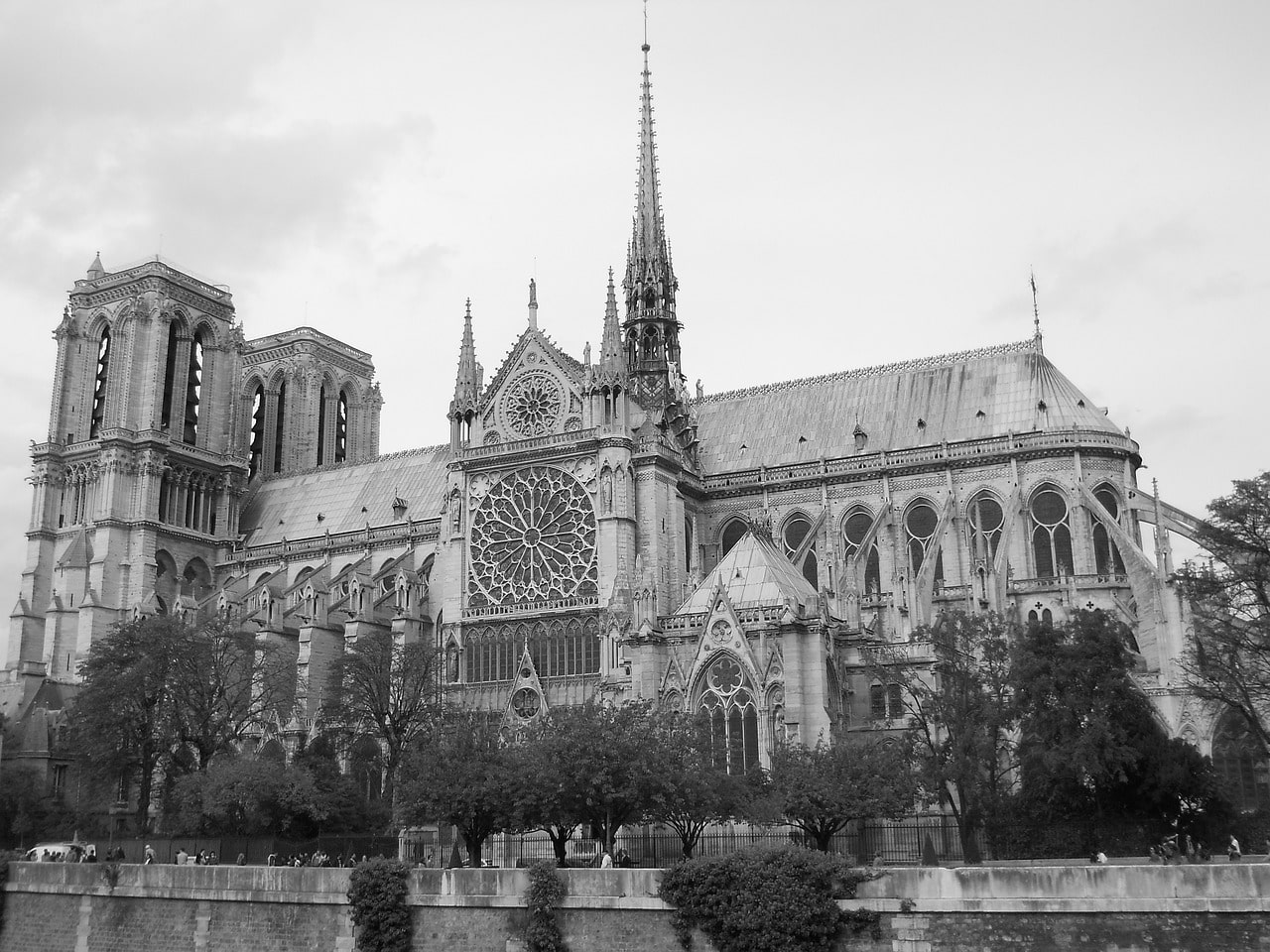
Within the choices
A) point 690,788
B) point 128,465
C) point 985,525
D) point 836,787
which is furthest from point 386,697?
point 128,465

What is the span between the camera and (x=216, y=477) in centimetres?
9138

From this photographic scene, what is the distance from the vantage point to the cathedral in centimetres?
5297

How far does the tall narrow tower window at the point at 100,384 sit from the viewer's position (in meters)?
89.9

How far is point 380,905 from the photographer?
123 ft

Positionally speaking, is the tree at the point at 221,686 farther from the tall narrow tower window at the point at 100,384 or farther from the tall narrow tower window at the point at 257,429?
the tall narrow tower window at the point at 257,429

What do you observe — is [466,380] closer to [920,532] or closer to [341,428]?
[920,532]

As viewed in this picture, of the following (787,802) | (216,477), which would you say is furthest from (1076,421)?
(216,477)

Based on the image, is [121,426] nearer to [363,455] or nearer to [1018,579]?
[363,455]

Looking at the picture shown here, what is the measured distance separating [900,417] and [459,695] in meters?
26.4

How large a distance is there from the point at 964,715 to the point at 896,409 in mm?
30742

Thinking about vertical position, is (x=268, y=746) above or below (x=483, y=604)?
below

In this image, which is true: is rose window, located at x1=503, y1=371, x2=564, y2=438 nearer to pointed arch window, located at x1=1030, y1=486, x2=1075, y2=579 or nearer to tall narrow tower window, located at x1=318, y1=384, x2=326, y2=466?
pointed arch window, located at x1=1030, y1=486, x2=1075, y2=579

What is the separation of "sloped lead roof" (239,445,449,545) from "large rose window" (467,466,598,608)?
42.9 ft

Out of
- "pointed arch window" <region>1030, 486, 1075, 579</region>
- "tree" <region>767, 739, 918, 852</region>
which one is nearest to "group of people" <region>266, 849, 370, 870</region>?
"tree" <region>767, 739, 918, 852</region>
